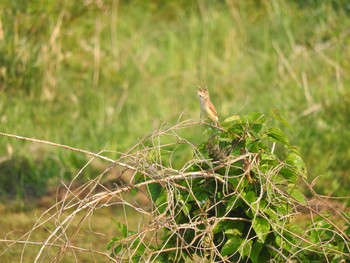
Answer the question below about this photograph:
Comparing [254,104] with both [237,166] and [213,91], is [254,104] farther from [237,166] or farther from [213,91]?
[237,166]

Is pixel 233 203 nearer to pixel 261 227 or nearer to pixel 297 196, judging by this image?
pixel 261 227

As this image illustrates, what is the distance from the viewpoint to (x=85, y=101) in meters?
7.52

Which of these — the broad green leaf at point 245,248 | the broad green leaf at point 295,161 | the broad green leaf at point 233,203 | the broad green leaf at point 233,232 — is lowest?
the broad green leaf at point 245,248

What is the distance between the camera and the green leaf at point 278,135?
397 cm

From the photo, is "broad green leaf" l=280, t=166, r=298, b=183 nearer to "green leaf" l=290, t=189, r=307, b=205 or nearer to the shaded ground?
"green leaf" l=290, t=189, r=307, b=205

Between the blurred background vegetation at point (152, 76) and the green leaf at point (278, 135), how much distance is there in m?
2.41

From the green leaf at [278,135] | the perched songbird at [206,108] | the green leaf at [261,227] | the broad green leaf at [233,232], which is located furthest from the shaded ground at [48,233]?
the green leaf at [278,135]

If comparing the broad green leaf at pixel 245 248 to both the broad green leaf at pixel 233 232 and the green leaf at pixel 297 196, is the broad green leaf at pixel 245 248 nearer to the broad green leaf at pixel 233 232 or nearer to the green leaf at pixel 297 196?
the broad green leaf at pixel 233 232

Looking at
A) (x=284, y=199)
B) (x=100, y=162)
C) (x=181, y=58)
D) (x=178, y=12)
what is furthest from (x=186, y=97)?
(x=284, y=199)

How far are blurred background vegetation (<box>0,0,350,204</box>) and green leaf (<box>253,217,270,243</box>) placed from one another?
2.43m

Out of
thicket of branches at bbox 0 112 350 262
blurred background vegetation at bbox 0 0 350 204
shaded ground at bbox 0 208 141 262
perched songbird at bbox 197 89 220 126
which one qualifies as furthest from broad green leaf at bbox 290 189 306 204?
blurred background vegetation at bbox 0 0 350 204

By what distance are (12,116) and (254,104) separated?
6.29 feet

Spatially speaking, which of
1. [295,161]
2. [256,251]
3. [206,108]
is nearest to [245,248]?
[256,251]

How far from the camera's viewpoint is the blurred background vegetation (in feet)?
22.1
